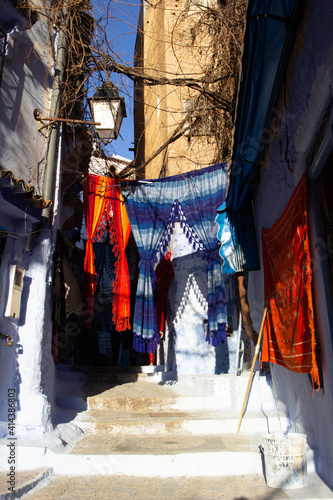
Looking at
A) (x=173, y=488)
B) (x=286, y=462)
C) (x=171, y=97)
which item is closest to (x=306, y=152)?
(x=286, y=462)

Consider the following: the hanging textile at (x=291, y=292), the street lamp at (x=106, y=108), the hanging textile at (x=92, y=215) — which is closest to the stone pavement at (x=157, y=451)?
the hanging textile at (x=291, y=292)

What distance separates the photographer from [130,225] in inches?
261

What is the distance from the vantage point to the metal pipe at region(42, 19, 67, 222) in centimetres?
537

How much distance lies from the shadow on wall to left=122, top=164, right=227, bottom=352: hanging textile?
1507 millimetres

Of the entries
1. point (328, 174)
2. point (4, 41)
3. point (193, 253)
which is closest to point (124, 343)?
point (193, 253)

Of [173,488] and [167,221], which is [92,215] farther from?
[173,488]

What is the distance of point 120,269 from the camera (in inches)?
256

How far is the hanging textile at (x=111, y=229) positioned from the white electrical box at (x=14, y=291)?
74.7 inches

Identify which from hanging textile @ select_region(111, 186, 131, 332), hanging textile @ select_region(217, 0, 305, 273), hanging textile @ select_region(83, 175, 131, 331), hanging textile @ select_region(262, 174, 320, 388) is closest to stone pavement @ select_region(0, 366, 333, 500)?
hanging textile @ select_region(262, 174, 320, 388)

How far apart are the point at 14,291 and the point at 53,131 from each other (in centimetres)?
261

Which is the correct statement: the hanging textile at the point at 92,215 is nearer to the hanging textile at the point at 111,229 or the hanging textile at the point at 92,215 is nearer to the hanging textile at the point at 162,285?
the hanging textile at the point at 111,229

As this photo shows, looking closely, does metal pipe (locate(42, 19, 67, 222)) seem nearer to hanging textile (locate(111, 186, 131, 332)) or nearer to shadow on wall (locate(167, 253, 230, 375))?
hanging textile (locate(111, 186, 131, 332))

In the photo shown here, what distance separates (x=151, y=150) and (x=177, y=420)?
8464mm

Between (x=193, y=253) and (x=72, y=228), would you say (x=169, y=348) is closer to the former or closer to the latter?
(x=193, y=253)
